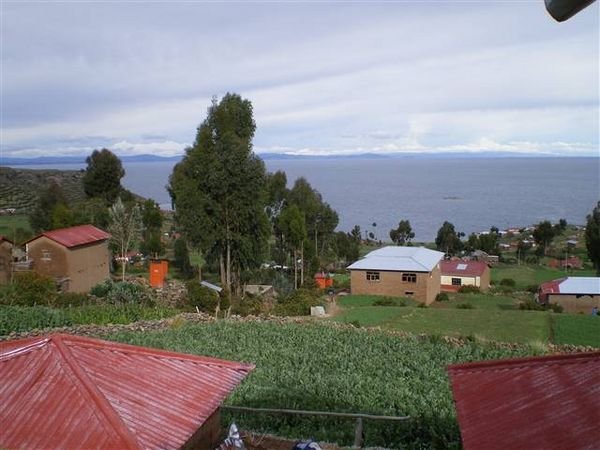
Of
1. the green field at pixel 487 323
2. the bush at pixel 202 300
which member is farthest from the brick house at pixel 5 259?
the green field at pixel 487 323

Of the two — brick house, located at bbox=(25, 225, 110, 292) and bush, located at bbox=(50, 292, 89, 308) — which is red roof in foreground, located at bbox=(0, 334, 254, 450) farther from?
brick house, located at bbox=(25, 225, 110, 292)

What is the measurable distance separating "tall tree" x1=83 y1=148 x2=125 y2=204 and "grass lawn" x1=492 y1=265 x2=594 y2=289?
3058 centimetres

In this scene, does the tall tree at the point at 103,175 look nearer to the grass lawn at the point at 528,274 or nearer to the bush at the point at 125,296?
the bush at the point at 125,296

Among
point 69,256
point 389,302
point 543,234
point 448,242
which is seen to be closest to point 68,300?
point 69,256

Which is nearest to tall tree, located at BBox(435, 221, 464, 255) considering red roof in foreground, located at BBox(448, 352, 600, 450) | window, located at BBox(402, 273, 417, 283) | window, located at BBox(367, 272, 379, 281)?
window, located at BBox(367, 272, 379, 281)

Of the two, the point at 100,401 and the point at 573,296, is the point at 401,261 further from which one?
the point at 100,401

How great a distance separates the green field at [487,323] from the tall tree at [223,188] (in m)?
6.28

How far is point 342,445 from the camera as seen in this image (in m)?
8.59

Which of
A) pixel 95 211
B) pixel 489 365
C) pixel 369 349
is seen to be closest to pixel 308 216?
pixel 95 211

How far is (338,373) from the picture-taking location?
13.7 m

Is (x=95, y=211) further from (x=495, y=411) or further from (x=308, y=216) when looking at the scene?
(x=495, y=411)

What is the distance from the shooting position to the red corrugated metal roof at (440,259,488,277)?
132ft

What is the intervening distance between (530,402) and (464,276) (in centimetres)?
3702

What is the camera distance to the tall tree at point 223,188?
2697cm
